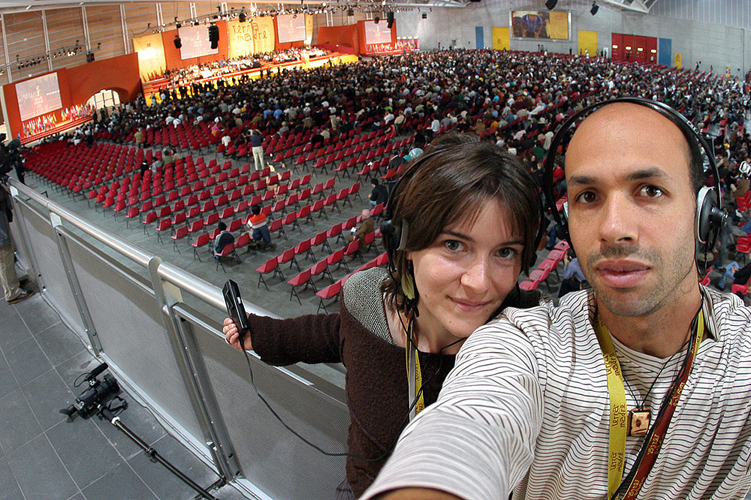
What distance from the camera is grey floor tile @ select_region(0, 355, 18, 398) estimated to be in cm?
328

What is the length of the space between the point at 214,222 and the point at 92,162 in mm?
8723

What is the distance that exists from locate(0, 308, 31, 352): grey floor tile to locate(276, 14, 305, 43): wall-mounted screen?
4254 centimetres

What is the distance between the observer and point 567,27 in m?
38.9

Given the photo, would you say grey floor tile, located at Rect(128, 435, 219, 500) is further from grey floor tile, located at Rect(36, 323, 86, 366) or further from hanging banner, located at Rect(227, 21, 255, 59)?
hanging banner, located at Rect(227, 21, 255, 59)

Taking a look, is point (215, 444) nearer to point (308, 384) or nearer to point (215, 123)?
point (308, 384)

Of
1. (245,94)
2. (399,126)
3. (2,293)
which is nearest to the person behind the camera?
(2,293)

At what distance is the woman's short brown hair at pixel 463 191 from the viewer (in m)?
0.99

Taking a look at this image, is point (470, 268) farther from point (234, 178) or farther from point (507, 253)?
point (234, 178)

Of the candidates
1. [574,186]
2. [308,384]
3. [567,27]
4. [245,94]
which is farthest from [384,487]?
[567,27]

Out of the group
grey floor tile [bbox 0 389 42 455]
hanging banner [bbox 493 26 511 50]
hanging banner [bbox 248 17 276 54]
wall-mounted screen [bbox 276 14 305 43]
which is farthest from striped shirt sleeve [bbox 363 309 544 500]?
hanging banner [bbox 493 26 511 50]

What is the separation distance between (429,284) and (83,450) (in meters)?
2.51

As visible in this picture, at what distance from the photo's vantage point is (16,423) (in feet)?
9.74

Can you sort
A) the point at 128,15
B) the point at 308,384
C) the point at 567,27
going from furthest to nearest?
the point at 567,27 < the point at 128,15 < the point at 308,384

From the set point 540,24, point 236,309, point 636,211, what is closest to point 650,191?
point 636,211
